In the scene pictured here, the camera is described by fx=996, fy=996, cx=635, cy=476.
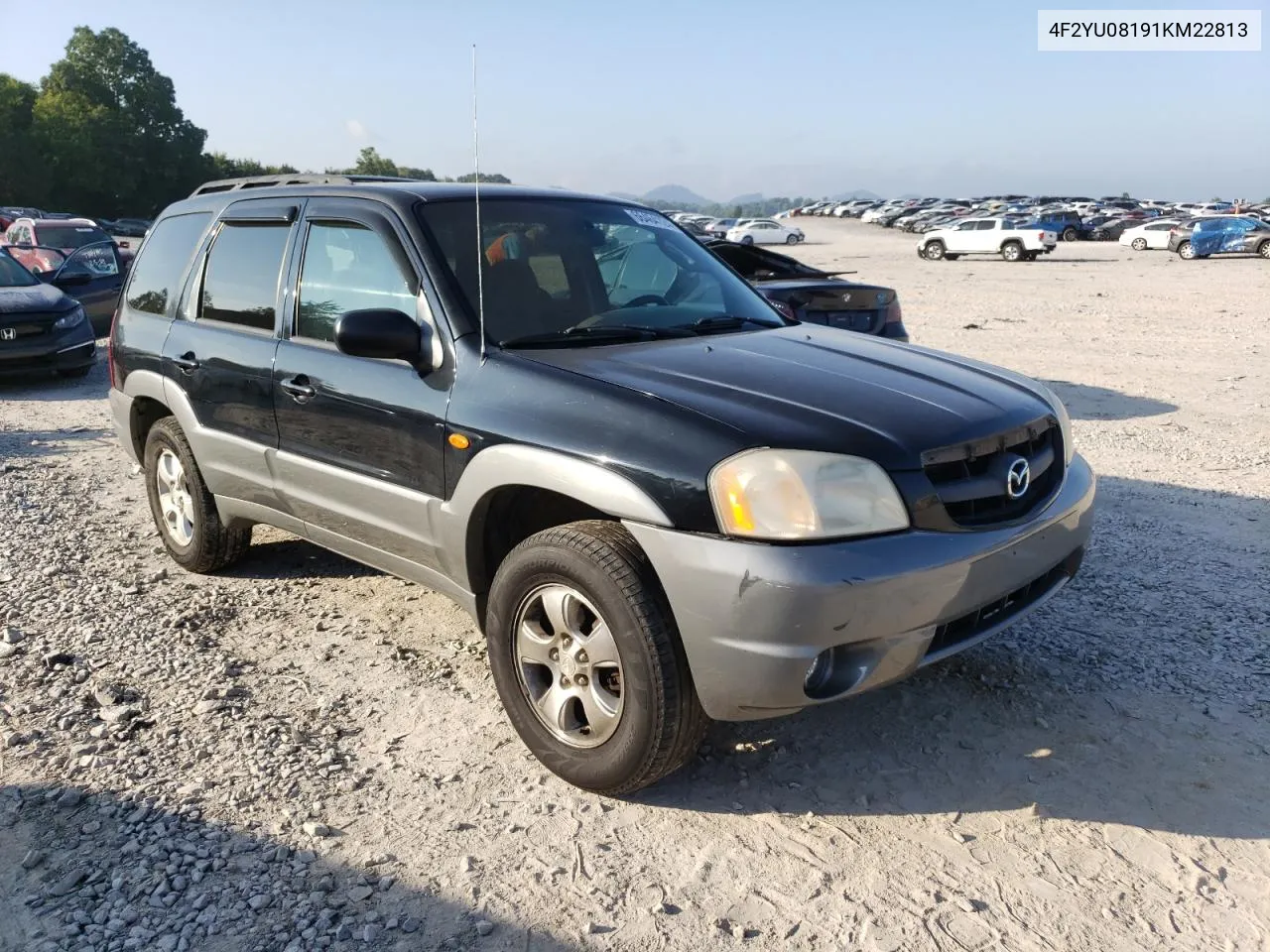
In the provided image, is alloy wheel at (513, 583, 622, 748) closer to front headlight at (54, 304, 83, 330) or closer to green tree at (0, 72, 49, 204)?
front headlight at (54, 304, 83, 330)

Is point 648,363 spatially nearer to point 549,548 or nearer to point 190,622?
point 549,548

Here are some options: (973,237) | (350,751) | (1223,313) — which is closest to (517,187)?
(350,751)

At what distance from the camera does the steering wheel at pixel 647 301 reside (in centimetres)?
388

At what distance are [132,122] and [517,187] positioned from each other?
77057 mm

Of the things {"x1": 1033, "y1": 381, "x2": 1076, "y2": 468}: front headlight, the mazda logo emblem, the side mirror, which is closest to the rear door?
the side mirror

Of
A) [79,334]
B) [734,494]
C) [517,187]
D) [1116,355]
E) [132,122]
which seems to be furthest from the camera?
[132,122]

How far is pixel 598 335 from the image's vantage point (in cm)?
358

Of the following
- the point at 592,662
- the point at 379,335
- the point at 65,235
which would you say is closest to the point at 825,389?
the point at 592,662

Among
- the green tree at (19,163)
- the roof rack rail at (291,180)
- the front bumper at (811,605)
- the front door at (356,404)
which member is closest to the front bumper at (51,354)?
the roof rack rail at (291,180)

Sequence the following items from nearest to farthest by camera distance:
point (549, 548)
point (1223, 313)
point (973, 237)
Answer: point (549, 548) → point (1223, 313) → point (973, 237)

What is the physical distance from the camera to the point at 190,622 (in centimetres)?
449

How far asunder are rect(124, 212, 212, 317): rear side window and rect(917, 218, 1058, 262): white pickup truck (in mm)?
33286

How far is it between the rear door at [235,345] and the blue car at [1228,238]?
3513cm

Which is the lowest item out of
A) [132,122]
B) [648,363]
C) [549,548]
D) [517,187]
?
[549,548]
